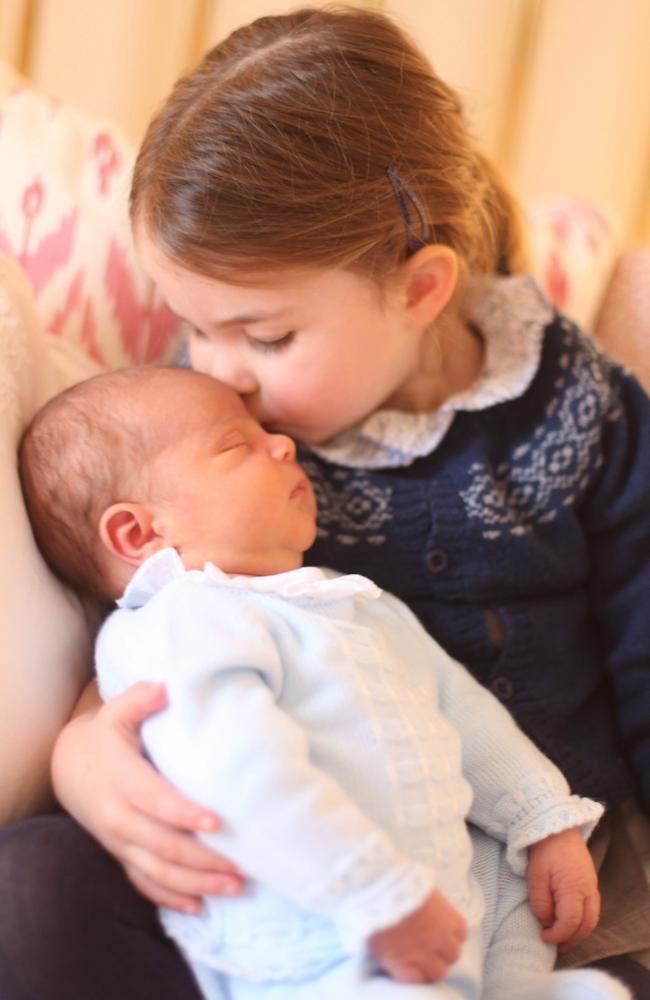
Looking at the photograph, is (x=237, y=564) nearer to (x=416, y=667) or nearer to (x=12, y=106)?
(x=416, y=667)

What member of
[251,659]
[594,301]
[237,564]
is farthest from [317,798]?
[594,301]

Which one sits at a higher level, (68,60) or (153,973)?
(68,60)

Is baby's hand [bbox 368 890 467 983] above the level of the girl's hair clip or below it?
below

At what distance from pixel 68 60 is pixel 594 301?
2.98 feet

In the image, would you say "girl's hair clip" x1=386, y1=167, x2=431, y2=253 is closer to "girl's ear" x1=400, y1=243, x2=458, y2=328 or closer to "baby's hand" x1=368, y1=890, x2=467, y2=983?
"girl's ear" x1=400, y1=243, x2=458, y2=328

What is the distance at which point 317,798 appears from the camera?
0.73 meters

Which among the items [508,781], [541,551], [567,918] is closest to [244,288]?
[541,551]

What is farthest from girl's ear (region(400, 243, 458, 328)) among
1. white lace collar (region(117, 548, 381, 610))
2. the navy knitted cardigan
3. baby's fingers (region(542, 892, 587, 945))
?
baby's fingers (region(542, 892, 587, 945))

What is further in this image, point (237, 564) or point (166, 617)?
point (237, 564)

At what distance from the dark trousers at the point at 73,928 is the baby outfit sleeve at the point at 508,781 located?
0.31 meters

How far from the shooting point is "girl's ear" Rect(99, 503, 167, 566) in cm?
93

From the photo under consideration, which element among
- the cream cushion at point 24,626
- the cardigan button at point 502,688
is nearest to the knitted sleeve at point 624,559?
the cardigan button at point 502,688

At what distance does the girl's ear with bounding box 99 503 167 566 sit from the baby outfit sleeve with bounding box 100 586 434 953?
0.15 m

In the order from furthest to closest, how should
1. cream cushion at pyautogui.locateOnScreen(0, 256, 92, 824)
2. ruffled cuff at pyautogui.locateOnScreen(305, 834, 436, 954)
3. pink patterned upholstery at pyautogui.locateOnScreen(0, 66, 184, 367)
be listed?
pink patterned upholstery at pyautogui.locateOnScreen(0, 66, 184, 367), cream cushion at pyautogui.locateOnScreen(0, 256, 92, 824), ruffled cuff at pyautogui.locateOnScreen(305, 834, 436, 954)
